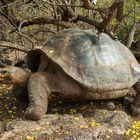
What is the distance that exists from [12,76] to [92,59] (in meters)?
1.18

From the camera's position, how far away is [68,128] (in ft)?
14.7

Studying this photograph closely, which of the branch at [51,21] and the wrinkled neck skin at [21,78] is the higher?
the branch at [51,21]

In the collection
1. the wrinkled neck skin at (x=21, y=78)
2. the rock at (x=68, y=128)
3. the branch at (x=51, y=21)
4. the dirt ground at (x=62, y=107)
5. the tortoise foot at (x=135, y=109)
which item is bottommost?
the tortoise foot at (x=135, y=109)

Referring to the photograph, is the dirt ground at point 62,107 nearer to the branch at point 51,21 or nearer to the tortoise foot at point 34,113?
the tortoise foot at point 34,113

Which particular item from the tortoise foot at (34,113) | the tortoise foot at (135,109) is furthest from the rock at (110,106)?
the tortoise foot at (34,113)

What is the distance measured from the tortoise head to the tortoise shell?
452 millimetres

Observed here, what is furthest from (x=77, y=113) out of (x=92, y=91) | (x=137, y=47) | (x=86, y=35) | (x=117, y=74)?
(x=137, y=47)

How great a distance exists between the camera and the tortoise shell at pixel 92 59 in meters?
5.02

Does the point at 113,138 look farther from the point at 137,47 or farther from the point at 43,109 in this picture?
the point at 137,47

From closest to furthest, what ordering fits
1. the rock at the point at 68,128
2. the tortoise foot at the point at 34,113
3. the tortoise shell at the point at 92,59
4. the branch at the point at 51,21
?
the rock at the point at 68,128, the tortoise foot at the point at 34,113, the tortoise shell at the point at 92,59, the branch at the point at 51,21

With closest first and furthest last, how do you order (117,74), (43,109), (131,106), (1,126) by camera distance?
(1,126)
(43,109)
(117,74)
(131,106)

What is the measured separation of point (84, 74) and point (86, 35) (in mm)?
740

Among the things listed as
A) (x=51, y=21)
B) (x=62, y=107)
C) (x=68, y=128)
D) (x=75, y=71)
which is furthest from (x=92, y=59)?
(x=51, y=21)

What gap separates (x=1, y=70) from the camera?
469 centimetres
